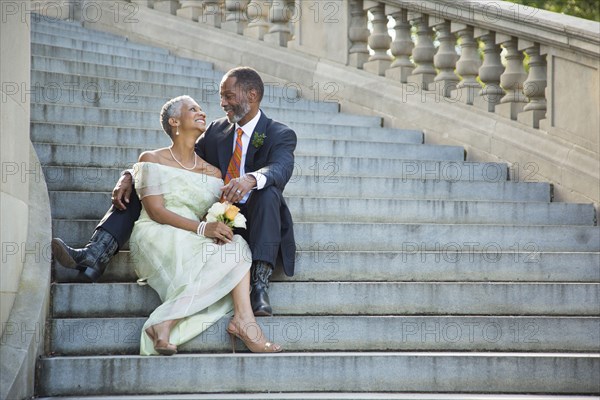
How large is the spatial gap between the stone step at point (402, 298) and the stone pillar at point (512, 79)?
2.75 m

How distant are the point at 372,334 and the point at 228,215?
1.11 meters

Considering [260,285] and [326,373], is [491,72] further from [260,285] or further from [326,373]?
[326,373]

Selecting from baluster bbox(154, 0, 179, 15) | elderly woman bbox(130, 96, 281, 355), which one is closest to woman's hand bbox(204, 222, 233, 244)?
elderly woman bbox(130, 96, 281, 355)

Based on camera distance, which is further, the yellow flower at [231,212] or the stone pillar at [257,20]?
the stone pillar at [257,20]

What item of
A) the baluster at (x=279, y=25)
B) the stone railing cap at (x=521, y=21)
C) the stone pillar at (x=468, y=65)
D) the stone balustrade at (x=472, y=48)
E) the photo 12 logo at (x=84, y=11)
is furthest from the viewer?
the photo 12 logo at (x=84, y=11)

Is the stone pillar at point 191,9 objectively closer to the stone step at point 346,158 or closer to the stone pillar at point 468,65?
the stone pillar at point 468,65

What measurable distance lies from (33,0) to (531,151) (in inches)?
308

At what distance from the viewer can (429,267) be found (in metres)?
7.07

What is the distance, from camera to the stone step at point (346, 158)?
7.98m

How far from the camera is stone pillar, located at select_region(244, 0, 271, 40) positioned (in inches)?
460

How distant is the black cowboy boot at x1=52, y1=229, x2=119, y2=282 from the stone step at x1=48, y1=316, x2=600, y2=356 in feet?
1.31

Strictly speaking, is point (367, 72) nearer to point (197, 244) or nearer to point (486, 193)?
point (486, 193)

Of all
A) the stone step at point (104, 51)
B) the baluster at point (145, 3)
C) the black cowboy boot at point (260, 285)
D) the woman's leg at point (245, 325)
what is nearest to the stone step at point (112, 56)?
the stone step at point (104, 51)

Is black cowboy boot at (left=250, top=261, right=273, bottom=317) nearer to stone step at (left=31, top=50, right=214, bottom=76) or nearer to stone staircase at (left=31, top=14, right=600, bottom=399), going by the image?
stone staircase at (left=31, top=14, right=600, bottom=399)
